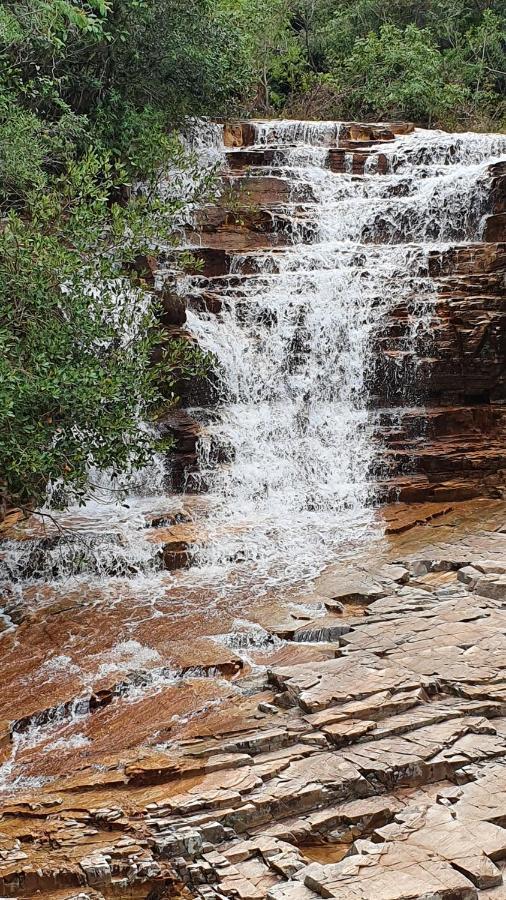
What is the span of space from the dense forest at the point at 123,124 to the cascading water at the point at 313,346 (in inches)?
54.7

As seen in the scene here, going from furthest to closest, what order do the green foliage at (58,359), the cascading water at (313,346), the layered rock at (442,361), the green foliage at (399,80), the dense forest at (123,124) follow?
1. the green foliage at (399,80)
2. the layered rock at (442,361)
3. the cascading water at (313,346)
4. the dense forest at (123,124)
5. the green foliage at (58,359)

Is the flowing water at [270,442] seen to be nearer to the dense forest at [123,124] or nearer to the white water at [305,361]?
the white water at [305,361]

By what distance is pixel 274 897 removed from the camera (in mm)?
4879

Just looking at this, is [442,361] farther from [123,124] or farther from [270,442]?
[123,124]

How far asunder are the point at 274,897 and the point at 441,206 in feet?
46.4

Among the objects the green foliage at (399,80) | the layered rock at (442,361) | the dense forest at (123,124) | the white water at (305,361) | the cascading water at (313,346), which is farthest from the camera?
the green foliage at (399,80)

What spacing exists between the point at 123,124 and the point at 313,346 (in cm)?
597

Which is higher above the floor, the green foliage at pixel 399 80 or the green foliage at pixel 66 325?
the green foliage at pixel 399 80

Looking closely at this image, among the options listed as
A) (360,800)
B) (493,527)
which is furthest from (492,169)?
(360,800)

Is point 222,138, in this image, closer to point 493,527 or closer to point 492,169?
point 492,169

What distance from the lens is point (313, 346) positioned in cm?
1520

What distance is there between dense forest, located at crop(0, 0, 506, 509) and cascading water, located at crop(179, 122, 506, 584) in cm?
139

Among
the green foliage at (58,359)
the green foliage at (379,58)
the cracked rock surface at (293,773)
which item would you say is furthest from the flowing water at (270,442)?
the green foliage at (379,58)

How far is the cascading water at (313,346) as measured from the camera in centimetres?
1295
